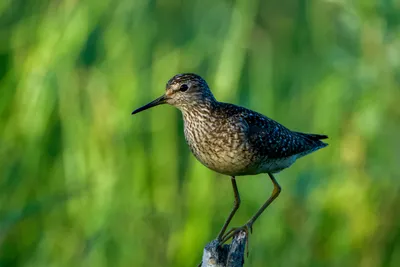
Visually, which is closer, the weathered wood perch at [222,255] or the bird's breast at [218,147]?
the weathered wood perch at [222,255]

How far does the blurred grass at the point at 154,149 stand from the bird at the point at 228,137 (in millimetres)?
846

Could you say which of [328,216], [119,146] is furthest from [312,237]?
[119,146]

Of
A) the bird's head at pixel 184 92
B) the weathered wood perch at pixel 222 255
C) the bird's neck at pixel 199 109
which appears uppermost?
the bird's head at pixel 184 92

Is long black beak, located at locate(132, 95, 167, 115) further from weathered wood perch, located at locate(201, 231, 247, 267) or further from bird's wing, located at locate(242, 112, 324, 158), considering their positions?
weathered wood perch, located at locate(201, 231, 247, 267)

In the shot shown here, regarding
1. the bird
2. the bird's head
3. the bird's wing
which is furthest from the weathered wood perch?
the bird's head

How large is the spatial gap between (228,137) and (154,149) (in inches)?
62.0

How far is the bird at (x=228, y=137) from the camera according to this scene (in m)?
6.25

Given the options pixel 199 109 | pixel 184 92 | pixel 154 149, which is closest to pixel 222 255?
pixel 199 109

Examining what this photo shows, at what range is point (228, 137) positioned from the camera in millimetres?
6375

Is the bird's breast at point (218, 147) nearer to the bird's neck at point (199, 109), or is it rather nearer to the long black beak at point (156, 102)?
the bird's neck at point (199, 109)

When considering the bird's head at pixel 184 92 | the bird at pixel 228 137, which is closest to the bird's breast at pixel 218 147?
the bird at pixel 228 137

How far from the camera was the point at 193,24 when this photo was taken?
8.82 meters

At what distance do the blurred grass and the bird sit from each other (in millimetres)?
846

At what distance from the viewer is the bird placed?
246 inches
